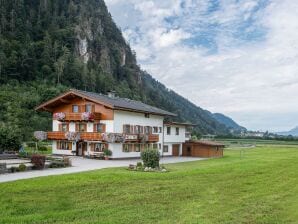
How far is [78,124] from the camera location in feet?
174

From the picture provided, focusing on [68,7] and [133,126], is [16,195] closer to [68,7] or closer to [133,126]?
[133,126]

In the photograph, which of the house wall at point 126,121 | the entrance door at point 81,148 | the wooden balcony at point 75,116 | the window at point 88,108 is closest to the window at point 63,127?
the wooden balcony at point 75,116

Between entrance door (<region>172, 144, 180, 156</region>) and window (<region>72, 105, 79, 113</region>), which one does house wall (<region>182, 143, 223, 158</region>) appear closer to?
entrance door (<region>172, 144, 180, 156</region>)

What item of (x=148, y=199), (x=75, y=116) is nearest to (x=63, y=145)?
(x=75, y=116)

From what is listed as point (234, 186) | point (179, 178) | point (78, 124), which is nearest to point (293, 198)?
point (234, 186)

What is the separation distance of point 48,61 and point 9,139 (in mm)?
99776

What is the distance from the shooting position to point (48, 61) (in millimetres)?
140000

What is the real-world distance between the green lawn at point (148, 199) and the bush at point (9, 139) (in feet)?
64.5

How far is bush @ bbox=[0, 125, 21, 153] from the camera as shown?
43062 millimetres

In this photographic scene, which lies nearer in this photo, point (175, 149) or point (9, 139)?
point (9, 139)

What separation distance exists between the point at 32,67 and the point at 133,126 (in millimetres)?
84101

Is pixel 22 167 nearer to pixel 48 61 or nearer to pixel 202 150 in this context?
pixel 202 150

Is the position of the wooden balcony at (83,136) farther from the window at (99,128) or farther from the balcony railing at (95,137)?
the window at (99,128)

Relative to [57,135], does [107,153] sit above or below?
below
